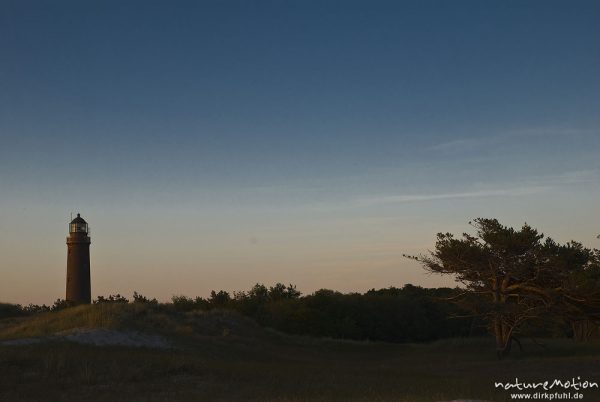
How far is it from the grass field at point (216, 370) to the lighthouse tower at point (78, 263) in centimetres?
1252

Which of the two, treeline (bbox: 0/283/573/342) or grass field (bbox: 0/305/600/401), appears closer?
grass field (bbox: 0/305/600/401)

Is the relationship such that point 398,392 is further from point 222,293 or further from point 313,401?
point 222,293

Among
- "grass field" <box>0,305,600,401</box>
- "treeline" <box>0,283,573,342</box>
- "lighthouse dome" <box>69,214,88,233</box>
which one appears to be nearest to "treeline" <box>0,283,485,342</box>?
"treeline" <box>0,283,573,342</box>

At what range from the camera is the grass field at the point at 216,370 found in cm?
1855

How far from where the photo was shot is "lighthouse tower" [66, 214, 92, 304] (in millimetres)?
53344

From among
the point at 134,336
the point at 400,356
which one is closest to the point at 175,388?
the point at 134,336

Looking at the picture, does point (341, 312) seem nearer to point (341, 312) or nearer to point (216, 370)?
point (341, 312)

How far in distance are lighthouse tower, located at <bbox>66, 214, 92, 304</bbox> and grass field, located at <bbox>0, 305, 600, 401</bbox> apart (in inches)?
493

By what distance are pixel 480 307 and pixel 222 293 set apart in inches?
1410

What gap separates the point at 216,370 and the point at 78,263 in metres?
34.2

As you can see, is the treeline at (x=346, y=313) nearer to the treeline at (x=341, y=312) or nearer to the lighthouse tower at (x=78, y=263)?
the treeline at (x=341, y=312)

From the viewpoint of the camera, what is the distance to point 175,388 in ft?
65.8

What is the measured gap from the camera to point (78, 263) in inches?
2106

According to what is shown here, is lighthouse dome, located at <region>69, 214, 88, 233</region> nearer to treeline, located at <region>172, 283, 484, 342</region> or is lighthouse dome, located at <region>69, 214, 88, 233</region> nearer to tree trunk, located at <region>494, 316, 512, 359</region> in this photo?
treeline, located at <region>172, 283, 484, 342</region>
